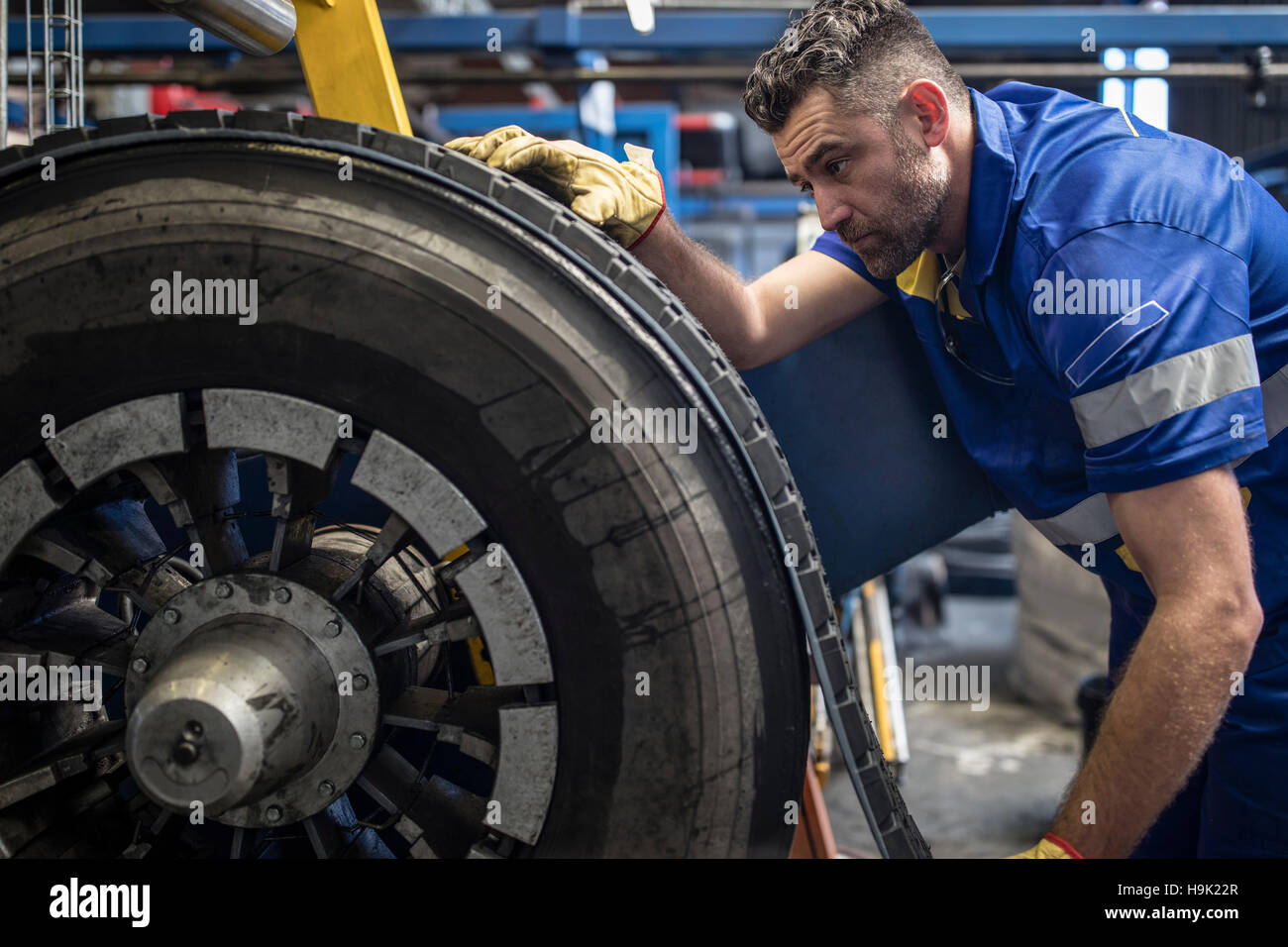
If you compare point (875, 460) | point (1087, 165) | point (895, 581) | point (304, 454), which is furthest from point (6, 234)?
point (895, 581)

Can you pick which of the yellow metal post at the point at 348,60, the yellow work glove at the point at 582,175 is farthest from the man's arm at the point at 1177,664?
the yellow metal post at the point at 348,60

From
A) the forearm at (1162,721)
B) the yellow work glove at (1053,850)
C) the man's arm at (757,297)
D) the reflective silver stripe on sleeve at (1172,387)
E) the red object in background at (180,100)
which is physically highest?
the red object in background at (180,100)

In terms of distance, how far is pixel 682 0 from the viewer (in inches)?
96.3

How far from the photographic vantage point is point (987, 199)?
3.54ft

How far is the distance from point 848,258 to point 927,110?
22cm

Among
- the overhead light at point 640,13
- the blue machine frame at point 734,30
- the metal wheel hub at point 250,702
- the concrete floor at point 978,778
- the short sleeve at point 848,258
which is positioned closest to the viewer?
the metal wheel hub at point 250,702

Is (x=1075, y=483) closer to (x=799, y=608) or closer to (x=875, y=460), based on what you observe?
(x=875, y=460)

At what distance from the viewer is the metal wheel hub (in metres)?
0.72

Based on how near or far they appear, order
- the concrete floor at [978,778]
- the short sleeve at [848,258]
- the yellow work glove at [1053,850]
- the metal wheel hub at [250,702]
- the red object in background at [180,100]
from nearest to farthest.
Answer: the metal wheel hub at [250,702] < the yellow work glove at [1053,850] < the short sleeve at [848,258] < the concrete floor at [978,778] < the red object in background at [180,100]

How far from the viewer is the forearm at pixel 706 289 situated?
1.18m

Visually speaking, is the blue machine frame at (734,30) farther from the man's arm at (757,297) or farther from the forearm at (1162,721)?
the forearm at (1162,721)

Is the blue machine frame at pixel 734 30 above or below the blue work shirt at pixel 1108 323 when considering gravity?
above

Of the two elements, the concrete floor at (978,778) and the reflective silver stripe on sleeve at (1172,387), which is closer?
the reflective silver stripe on sleeve at (1172,387)

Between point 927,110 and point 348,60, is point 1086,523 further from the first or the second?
point 348,60
